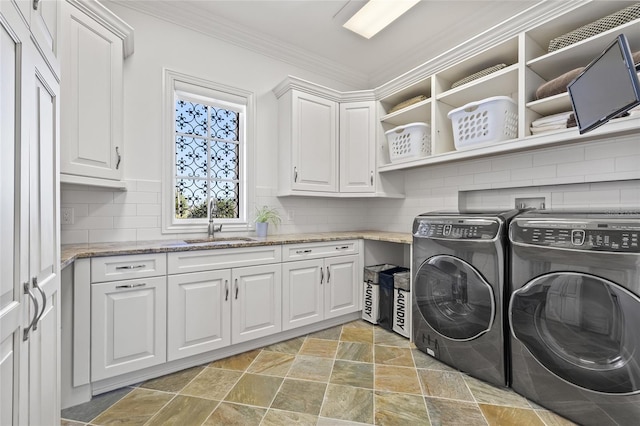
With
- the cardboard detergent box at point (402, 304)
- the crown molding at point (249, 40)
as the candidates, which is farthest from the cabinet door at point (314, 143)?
the cardboard detergent box at point (402, 304)

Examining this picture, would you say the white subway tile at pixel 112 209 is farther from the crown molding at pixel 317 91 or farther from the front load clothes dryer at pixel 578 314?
the front load clothes dryer at pixel 578 314

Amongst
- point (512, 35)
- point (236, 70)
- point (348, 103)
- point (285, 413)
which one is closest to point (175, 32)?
point (236, 70)

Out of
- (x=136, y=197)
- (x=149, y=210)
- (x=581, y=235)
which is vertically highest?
(x=136, y=197)

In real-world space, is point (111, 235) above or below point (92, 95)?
below

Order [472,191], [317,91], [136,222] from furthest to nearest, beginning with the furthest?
[317,91]
[472,191]
[136,222]

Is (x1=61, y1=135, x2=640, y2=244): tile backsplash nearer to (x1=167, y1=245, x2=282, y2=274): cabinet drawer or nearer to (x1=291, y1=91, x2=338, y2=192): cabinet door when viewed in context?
(x1=291, y1=91, x2=338, y2=192): cabinet door

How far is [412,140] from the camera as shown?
283 cm

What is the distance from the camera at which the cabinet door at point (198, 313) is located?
6.50ft

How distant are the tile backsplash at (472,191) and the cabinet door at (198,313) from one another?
0.70 metres

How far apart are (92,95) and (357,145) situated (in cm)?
230

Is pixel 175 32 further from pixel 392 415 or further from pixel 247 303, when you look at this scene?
pixel 392 415

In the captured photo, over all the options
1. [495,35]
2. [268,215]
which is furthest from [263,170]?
[495,35]

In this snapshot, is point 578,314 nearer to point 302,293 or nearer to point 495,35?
point 302,293

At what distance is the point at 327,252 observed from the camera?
2.74 metres
